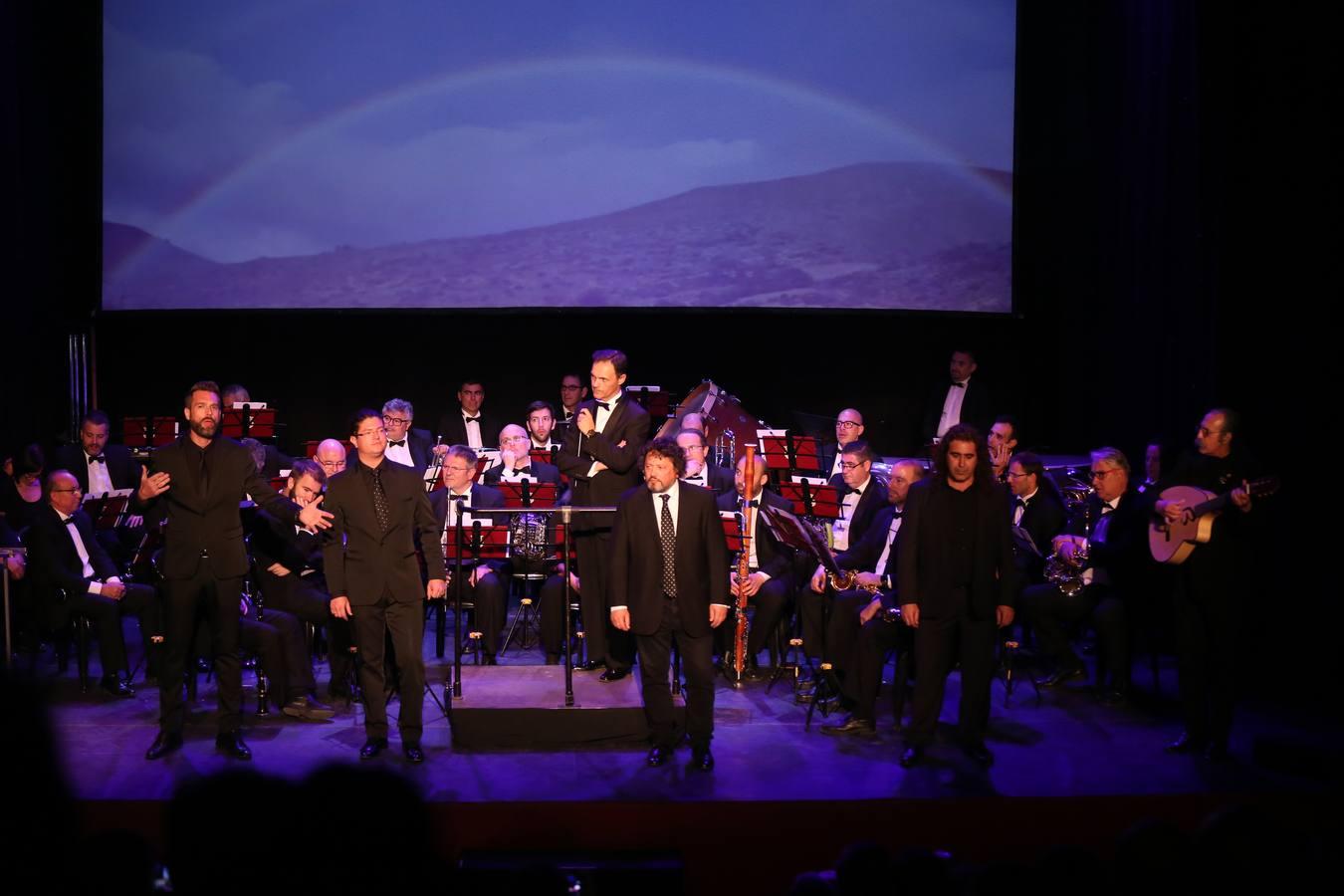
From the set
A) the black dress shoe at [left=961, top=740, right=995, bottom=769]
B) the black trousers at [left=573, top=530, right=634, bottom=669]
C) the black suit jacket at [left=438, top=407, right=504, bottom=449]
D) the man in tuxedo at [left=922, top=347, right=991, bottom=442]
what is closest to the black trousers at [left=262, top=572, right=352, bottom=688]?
the black trousers at [left=573, top=530, right=634, bottom=669]

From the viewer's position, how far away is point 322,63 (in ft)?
33.6

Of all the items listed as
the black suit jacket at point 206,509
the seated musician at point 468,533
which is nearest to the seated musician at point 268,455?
the seated musician at point 468,533

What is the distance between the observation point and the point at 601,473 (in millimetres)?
7137

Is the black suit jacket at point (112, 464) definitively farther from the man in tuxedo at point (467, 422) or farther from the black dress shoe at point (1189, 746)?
the black dress shoe at point (1189, 746)

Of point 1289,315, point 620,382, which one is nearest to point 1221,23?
point 1289,315

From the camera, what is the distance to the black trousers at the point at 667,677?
5.82 m

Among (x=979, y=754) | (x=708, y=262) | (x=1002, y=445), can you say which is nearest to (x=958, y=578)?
(x=979, y=754)

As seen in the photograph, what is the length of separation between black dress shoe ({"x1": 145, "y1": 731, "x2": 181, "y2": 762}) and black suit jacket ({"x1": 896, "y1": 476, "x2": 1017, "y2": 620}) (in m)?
3.66

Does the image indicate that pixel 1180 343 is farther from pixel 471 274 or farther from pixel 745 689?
pixel 471 274

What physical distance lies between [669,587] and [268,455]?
3.73m

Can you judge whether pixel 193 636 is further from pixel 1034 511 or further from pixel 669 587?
pixel 1034 511

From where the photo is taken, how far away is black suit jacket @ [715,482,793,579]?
24.8ft

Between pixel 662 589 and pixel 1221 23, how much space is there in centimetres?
535

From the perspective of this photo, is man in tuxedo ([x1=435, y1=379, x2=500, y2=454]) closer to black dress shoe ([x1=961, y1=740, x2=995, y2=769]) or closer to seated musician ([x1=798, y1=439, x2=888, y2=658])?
seated musician ([x1=798, y1=439, x2=888, y2=658])
